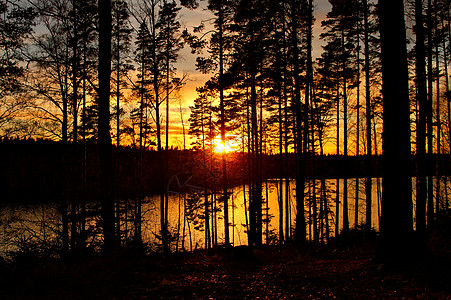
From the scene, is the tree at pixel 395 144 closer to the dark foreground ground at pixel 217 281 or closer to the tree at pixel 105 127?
the dark foreground ground at pixel 217 281

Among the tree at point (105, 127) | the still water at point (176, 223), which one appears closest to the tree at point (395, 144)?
the tree at point (105, 127)

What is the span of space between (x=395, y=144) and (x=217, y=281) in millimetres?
5235

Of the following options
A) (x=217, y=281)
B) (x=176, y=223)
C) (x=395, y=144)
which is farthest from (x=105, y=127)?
(x=176, y=223)

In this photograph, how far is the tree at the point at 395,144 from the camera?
5.68 metres

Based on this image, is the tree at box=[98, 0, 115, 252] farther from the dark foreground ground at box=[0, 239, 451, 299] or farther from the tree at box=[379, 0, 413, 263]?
the tree at box=[379, 0, 413, 263]

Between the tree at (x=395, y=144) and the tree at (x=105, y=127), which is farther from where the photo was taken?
the tree at (x=105, y=127)

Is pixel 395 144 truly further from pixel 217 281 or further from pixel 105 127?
pixel 105 127

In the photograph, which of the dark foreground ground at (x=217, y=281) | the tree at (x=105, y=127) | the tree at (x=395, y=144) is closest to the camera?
the dark foreground ground at (x=217, y=281)

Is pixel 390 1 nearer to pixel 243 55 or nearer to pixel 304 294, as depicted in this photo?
pixel 304 294

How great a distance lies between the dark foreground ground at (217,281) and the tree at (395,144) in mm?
531

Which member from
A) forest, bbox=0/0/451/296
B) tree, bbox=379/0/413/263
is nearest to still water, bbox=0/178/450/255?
forest, bbox=0/0/451/296

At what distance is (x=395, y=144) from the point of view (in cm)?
576

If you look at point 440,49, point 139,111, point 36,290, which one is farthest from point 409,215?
point 139,111

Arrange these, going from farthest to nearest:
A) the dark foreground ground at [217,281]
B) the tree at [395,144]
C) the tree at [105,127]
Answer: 1. the tree at [105,127]
2. the tree at [395,144]
3. the dark foreground ground at [217,281]
